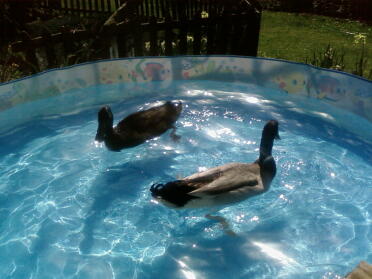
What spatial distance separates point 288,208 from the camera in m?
4.12

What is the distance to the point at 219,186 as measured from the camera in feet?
11.9

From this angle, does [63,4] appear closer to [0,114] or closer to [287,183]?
[0,114]

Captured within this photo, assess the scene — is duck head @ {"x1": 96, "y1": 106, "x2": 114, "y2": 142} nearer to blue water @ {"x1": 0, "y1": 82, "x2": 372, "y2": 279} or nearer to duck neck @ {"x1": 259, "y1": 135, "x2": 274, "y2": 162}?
blue water @ {"x1": 0, "y1": 82, "x2": 372, "y2": 279}

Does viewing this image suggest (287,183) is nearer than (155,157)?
Yes

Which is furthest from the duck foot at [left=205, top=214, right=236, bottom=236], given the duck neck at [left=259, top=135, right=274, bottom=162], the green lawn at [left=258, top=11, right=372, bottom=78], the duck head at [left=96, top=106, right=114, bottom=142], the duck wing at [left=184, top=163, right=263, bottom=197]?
the green lawn at [left=258, top=11, right=372, bottom=78]

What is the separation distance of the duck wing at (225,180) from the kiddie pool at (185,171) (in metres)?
0.36

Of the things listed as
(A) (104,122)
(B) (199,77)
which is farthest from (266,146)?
(B) (199,77)

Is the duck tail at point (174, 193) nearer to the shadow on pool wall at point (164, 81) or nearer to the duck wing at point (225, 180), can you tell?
the duck wing at point (225, 180)

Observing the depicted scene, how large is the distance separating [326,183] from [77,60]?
17.2 ft

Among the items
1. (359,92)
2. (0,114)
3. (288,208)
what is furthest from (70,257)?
(359,92)

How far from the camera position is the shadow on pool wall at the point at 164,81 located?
6.02 meters

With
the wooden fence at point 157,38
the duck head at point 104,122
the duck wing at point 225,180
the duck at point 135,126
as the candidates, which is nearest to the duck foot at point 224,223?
the duck wing at point 225,180

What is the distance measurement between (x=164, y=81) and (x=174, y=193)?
13.4 ft

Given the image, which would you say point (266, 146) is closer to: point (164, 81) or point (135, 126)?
point (135, 126)
